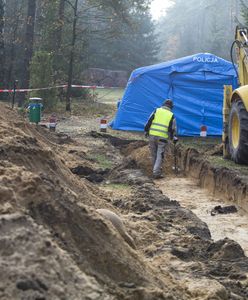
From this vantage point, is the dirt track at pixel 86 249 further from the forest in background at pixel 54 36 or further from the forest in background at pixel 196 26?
the forest in background at pixel 196 26

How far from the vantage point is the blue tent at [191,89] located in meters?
16.9

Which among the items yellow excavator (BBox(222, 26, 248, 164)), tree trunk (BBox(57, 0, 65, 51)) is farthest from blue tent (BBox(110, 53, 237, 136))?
tree trunk (BBox(57, 0, 65, 51))

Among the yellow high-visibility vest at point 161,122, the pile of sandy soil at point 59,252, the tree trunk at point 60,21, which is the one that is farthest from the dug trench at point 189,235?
the tree trunk at point 60,21

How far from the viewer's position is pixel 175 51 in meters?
80.2

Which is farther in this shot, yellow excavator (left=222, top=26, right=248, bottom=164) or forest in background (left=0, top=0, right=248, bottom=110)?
forest in background (left=0, top=0, right=248, bottom=110)

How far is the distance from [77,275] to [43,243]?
0.82 ft

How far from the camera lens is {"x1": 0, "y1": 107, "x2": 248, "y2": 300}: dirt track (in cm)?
287

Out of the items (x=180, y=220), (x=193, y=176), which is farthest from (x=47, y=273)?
(x=193, y=176)

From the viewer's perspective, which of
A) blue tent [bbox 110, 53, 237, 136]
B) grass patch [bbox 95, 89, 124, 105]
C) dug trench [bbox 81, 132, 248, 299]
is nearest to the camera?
dug trench [bbox 81, 132, 248, 299]

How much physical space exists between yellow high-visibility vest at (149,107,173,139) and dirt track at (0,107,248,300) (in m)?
4.65

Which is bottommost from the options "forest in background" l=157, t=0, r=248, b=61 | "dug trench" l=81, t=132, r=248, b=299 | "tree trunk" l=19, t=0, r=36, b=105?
"dug trench" l=81, t=132, r=248, b=299

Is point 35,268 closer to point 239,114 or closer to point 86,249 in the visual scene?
point 86,249

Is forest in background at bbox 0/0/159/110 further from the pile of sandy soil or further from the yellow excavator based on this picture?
the pile of sandy soil

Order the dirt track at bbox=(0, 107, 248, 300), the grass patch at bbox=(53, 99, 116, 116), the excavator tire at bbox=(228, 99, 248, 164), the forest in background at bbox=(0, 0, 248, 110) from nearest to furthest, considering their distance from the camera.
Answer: the dirt track at bbox=(0, 107, 248, 300)
the excavator tire at bbox=(228, 99, 248, 164)
the grass patch at bbox=(53, 99, 116, 116)
the forest in background at bbox=(0, 0, 248, 110)
